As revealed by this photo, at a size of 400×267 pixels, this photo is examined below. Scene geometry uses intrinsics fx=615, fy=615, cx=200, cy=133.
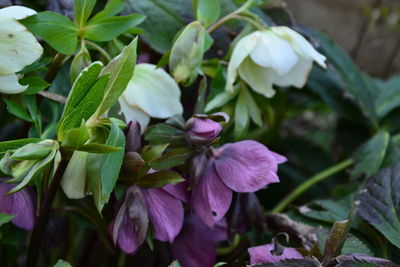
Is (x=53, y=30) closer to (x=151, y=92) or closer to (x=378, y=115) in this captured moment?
(x=151, y=92)

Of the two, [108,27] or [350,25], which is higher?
[108,27]

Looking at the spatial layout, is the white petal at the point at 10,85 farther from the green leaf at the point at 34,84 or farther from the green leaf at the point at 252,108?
the green leaf at the point at 252,108

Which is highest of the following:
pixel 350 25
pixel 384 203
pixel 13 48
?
pixel 13 48

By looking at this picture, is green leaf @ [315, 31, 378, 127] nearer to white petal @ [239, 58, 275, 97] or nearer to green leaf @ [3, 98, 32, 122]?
white petal @ [239, 58, 275, 97]

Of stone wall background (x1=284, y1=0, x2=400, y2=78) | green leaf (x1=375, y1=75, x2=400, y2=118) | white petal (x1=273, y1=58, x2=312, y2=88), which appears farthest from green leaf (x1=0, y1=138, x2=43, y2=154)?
stone wall background (x1=284, y1=0, x2=400, y2=78)

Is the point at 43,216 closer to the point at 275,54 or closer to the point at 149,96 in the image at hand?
the point at 149,96

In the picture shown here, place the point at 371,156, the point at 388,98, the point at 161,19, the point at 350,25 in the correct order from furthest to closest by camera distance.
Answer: the point at 350,25 → the point at 388,98 → the point at 371,156 → the point at 161,19

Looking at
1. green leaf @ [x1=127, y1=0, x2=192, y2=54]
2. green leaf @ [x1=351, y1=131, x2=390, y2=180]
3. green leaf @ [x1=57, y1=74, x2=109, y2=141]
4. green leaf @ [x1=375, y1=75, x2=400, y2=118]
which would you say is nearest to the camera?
green leaf @ [x1=57, y1=74, x2=109, y2=141]

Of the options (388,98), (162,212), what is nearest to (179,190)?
(162,212)
